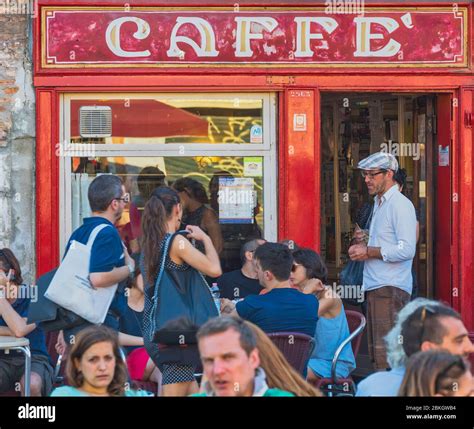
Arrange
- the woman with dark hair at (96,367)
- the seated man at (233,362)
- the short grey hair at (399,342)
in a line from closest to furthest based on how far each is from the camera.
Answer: the seated man at (233,362) → the short grey hair at (399,342) → the woman with dark hair at (96,367)

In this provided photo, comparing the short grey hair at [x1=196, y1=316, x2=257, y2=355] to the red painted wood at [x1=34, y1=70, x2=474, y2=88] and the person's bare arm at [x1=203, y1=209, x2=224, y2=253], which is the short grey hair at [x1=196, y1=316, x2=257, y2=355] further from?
the red painted wood at [x1=34, y1=70, x2=474, y2=88]

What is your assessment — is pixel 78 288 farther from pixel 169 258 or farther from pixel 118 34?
pixel 118 34

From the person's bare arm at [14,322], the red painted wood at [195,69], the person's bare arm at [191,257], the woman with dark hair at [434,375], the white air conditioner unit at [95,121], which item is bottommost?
the person's bare arm at [14,322]

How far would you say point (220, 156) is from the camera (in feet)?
30.7

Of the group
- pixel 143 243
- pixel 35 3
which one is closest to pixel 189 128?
pixel 35 3

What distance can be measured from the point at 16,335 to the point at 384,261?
2.97 metres

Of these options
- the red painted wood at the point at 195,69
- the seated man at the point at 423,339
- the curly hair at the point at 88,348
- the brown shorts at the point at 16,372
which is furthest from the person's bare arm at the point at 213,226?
the seated man at the point at 423,339

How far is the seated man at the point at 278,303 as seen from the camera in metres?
6.84

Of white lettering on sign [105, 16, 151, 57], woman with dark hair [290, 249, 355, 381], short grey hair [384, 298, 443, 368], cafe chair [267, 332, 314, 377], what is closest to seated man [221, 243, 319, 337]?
cafe chair [267, 332, 314, 377]

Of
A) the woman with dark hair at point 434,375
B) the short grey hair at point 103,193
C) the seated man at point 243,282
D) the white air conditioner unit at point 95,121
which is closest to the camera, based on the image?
the woman with dark hair at point 434,375

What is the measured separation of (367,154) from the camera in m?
11.0

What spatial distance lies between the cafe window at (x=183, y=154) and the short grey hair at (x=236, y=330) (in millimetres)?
4619

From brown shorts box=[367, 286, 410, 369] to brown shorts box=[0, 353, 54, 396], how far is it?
2.65m

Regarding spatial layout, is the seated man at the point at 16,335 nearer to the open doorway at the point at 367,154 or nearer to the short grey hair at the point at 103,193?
the short grey hair at the point at 103,193
